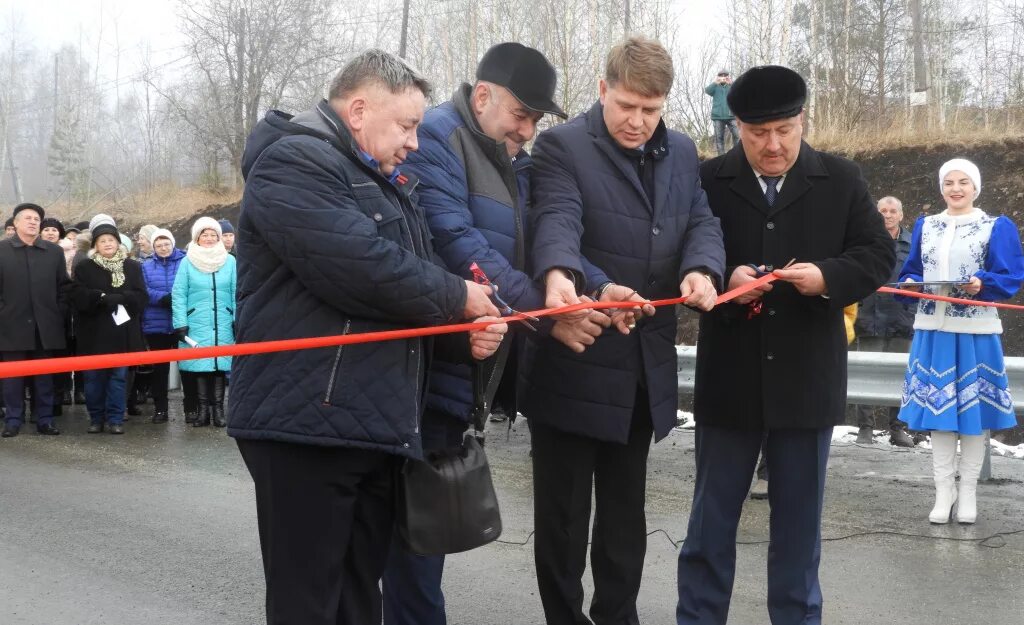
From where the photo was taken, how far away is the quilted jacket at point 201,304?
10.2 m

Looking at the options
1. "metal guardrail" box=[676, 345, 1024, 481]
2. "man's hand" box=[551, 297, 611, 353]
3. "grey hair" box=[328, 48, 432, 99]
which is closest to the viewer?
"grey hair" box=[328, 48, 432, 99]

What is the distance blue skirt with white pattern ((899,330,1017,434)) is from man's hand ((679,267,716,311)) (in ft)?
10.2

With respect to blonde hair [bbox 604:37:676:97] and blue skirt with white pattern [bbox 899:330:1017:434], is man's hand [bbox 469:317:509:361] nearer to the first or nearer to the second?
blonde hair [bbox 604:37:676:97]

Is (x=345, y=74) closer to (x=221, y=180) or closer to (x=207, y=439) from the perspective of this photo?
(x=207, y=439)

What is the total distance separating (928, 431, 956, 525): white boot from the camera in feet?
20.2

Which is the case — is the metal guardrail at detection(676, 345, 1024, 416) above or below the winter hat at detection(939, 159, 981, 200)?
below

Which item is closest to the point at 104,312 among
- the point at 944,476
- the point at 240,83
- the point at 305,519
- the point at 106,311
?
the point at 106,311

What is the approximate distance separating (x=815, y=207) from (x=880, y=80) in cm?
2451

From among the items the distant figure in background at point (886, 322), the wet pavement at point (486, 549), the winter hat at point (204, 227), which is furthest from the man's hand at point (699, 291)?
the winter hat at point (204, 227)

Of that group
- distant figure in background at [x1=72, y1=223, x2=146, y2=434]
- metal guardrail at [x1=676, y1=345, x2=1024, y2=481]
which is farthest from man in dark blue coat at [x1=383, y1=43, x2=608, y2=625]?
distant figure in background at [x1=72, y1=223, x2=146, y2=434]

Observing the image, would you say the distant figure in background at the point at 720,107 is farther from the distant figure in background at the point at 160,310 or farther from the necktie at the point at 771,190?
the necktie at the point at 771,190

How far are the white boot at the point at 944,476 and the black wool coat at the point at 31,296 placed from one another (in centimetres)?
801

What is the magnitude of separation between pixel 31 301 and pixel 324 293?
8556 mm

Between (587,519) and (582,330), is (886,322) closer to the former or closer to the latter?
(587,519)
